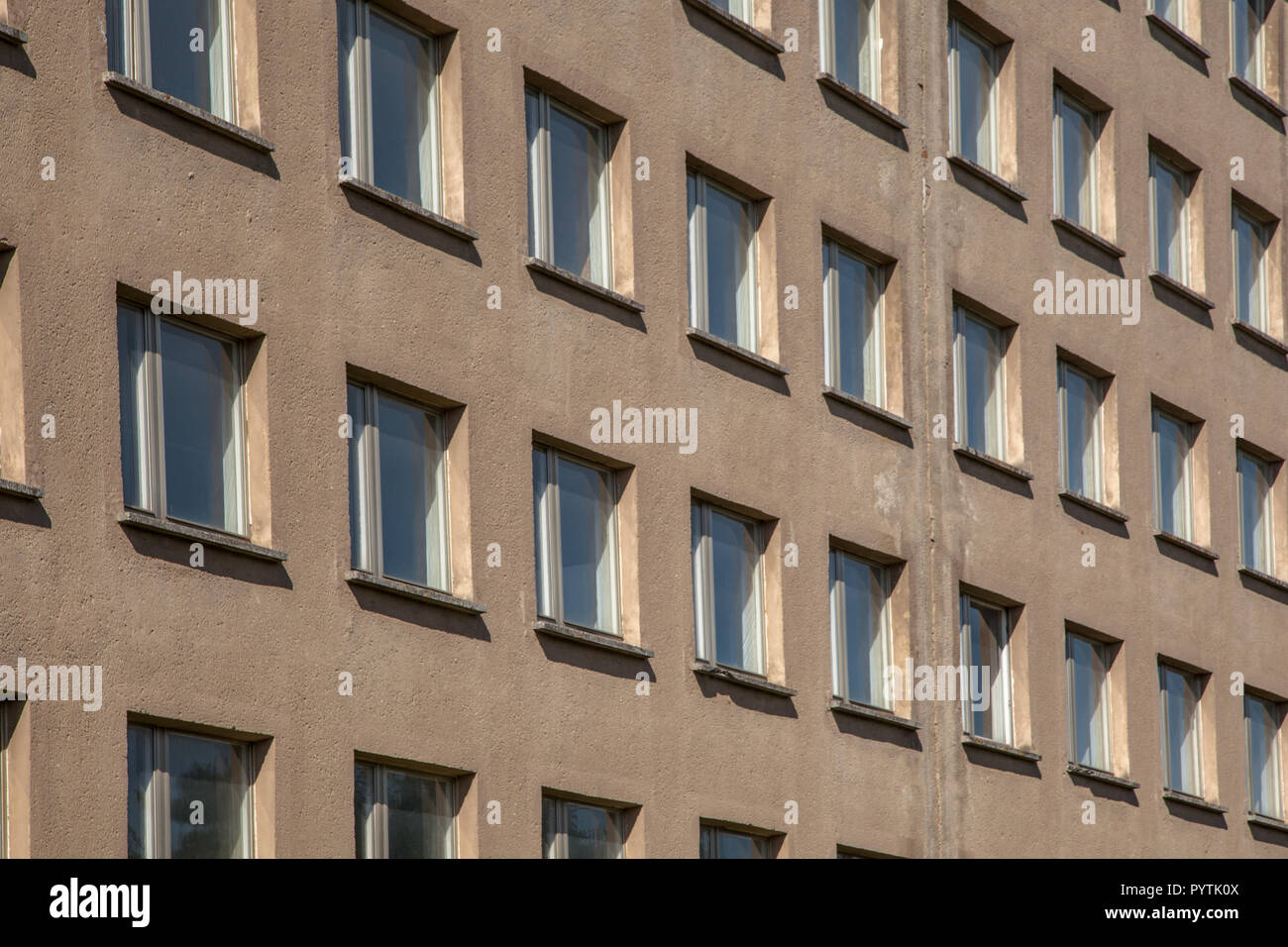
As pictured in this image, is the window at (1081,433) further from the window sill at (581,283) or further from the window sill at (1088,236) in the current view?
the window sill at (581,283)

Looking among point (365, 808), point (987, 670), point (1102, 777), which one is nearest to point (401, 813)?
point (365, 808)

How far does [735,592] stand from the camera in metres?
25.4

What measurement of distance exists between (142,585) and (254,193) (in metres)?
3.62

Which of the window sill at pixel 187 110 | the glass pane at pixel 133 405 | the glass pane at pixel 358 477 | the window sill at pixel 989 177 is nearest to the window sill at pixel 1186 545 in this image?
the window sill at pixel 989 177

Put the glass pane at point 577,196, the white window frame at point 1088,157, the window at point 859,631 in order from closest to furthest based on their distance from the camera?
the glass pane at point 577,196, the window at point 859,631, the white window frame at point 1088,157

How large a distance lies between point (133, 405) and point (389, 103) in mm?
4485

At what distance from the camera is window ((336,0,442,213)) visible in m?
21.6

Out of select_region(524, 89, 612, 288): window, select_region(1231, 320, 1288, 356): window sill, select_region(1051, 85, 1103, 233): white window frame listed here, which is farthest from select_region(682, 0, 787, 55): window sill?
select_region(1231, 320, 1288, 356): window sill

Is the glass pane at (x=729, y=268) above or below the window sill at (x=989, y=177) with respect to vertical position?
below

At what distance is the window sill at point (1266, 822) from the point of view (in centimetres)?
3391

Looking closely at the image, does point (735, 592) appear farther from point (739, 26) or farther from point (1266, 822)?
point (1266, 822)

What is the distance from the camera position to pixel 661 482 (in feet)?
79.3

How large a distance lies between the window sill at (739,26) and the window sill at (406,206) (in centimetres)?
459

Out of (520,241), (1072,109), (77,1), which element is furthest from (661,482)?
(1072,109)
